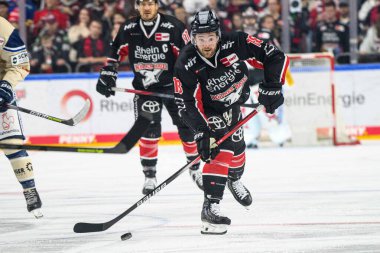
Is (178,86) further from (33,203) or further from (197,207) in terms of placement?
(33,203)

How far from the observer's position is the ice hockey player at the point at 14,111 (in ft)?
20.9

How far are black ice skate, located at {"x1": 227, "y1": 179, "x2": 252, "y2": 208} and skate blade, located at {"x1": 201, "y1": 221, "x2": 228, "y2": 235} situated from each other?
88 cm

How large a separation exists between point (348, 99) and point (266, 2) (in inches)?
75.7

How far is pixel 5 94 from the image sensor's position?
621cm

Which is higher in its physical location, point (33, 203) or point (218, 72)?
point (218, 72)

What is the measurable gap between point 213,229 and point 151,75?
90.6 inches

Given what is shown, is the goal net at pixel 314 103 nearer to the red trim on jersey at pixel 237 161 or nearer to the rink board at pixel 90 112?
the rink board at pixel 90 112

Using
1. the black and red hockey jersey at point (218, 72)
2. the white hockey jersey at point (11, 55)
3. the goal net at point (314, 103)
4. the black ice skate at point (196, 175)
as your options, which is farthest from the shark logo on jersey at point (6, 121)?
the goal net at point (314, 103)

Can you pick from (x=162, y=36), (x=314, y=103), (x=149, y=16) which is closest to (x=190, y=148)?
(x=162, y=36)

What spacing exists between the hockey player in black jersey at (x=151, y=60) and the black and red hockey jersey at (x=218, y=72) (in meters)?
1.62

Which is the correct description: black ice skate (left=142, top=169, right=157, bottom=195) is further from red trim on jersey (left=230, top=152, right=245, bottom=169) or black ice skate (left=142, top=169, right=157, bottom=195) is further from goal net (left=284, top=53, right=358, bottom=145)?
goal net (left=284, top=53, right=358, bottom=145)

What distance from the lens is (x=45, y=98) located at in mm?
11844

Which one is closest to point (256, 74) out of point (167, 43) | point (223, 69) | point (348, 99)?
point (348, 99)

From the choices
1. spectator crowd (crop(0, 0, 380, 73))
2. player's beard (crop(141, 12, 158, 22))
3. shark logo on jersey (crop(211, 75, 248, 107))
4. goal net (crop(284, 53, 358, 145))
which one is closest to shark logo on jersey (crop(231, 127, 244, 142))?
shark logo on jersey (crop(211, 75, 248, 107))
